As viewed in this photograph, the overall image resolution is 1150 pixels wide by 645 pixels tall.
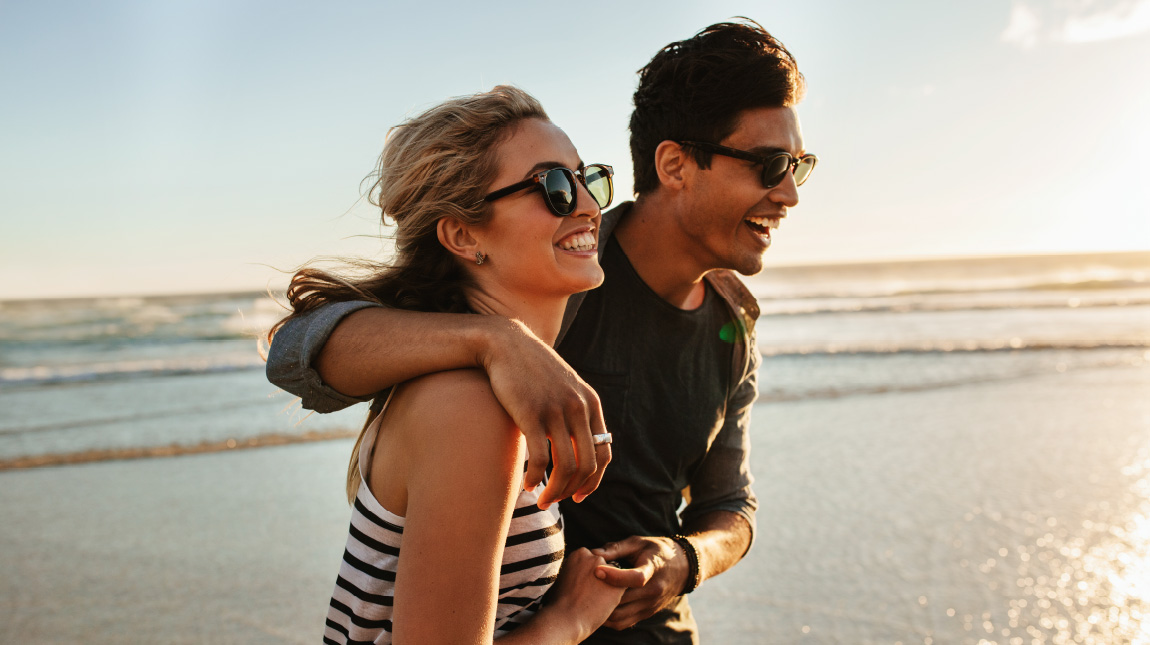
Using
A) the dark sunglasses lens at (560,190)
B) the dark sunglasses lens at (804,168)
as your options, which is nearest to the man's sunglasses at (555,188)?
the dark sunglasses lens at (560,190)

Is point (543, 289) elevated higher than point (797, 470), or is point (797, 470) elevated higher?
point (543, 289)

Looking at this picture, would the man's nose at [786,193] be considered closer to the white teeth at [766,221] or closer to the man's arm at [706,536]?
the white teeth at [766,221]

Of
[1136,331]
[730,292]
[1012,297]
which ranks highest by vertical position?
[730,292]

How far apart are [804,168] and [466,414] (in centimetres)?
207

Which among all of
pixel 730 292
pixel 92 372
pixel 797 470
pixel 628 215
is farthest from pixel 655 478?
pixel 92 372

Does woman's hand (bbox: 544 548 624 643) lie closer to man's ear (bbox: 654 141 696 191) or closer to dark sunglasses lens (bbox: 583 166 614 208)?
dark sunglasses lens (bbox: 583 166 614 208)

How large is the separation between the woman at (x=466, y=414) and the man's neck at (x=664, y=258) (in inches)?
17.4

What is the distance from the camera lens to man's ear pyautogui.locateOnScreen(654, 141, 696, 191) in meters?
2.87

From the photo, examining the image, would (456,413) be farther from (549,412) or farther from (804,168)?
(804,168)

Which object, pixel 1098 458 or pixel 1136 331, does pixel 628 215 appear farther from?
pixel 1136 331

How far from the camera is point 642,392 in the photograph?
2.42 metres

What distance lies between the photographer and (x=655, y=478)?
94.8 inches

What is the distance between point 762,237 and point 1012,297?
2784 centimetres

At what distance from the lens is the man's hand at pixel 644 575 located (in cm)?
196
